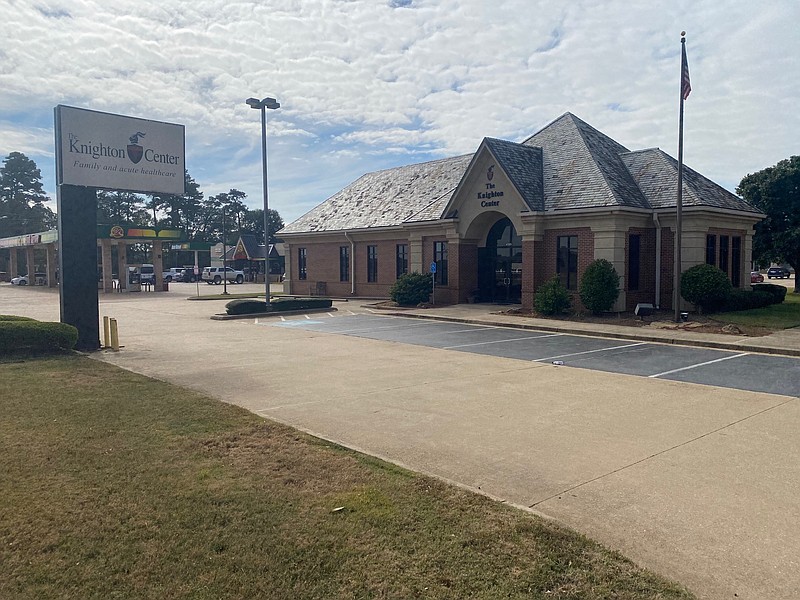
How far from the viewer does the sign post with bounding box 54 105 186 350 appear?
16.0 m

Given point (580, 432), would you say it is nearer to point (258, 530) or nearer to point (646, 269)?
point (258, 530)

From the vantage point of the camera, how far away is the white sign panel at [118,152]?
637 inches

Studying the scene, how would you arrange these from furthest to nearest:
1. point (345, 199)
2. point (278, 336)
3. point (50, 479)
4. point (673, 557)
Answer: point (345, 199) < point (278, 336) < point (50, 479) < point (673, 557)

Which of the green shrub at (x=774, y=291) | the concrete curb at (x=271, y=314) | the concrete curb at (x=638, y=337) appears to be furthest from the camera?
the green shrub at (x=774, y=291)

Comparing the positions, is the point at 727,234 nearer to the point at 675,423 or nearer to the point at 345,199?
the point at 675,423

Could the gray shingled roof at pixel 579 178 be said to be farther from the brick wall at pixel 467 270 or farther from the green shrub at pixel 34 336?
the green shrub at pixel 34 336

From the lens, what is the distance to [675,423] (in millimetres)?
8422

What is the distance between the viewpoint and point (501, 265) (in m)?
28.7

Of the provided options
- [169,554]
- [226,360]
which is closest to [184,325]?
[226,360]

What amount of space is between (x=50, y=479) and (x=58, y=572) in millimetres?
1940

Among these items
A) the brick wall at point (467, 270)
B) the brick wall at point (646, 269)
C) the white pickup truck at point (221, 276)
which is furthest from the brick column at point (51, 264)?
the brick wall at point (646, 269)

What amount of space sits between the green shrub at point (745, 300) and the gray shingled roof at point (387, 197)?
44.0ft

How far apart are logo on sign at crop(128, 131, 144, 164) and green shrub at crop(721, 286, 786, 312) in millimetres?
19997

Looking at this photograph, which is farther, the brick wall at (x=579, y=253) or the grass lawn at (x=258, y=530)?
the brick wall at (x=579, y=253)
